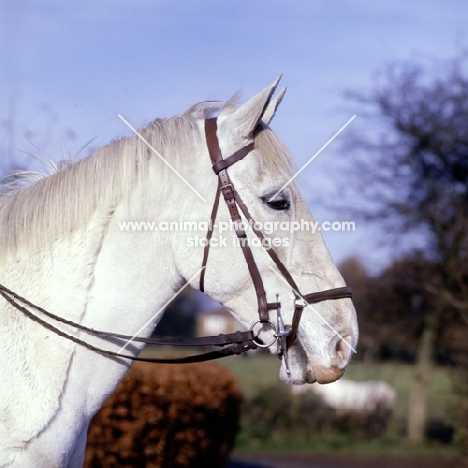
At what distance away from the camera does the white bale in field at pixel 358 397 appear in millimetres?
15656

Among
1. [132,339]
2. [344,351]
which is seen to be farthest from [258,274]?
[132,339]

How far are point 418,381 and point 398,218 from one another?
3.60 meters

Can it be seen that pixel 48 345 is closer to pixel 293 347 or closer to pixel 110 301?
pixel 110 301

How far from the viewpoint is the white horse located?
2.88 meters

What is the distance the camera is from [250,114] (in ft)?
9.75

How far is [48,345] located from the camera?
2.85 m

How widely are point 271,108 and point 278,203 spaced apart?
19.6 inches

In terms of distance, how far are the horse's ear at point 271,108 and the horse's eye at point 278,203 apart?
1.31 feet

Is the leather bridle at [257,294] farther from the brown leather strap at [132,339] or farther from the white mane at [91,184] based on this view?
the white mane at [91,184]

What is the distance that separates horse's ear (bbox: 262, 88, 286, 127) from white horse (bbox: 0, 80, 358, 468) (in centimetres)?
11

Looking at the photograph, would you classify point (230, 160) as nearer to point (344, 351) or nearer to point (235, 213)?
point (235, 213)

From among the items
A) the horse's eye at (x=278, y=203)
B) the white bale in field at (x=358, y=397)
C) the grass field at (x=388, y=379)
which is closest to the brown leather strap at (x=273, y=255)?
the horse's eye at (x=278, y=203)

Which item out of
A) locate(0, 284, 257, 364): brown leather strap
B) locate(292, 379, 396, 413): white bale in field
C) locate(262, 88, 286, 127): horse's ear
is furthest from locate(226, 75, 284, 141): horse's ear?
locate(292, 379, 396, 413): white bale in field

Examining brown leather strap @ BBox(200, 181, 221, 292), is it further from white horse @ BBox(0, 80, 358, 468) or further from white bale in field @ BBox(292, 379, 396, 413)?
white bale in field @ BBox(292, 379, 396, 413)
